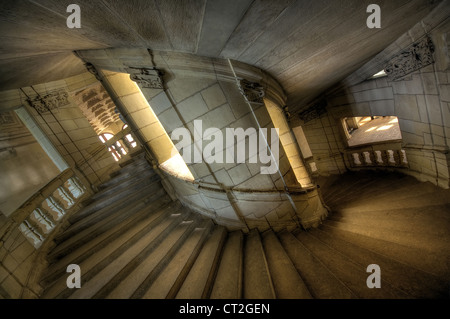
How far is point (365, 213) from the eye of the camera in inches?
166

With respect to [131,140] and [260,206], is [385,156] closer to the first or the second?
[260,206]

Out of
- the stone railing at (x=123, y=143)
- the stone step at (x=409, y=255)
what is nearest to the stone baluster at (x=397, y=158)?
the stone step at (x=409, y=255)

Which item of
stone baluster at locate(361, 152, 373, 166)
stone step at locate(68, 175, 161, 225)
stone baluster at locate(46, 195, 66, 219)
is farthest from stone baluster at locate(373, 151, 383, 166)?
stone baluster at locate(46, 195, 66, 219)

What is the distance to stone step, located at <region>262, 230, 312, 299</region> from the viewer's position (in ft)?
7.80

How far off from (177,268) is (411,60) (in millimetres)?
7113

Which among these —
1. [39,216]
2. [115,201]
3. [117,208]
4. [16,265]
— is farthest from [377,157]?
[39,216]

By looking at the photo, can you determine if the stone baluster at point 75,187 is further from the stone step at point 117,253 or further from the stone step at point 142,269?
the stone step at point 142,269

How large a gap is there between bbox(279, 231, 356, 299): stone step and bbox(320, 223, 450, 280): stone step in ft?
3.21

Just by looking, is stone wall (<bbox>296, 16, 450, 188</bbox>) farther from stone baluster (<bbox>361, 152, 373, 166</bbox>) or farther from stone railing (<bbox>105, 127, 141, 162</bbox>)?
stone railing (<bbox>105, 127, 141, 162</bbox>)

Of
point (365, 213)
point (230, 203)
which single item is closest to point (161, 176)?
point (230, 203)

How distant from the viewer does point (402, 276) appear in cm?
224

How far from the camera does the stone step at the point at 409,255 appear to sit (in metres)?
2.28

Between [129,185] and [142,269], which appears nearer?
[142,269]

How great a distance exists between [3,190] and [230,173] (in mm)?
8018
